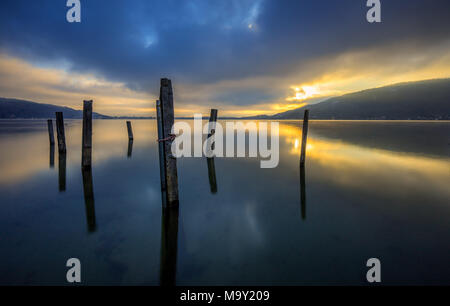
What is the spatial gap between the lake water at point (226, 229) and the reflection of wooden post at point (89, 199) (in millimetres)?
42

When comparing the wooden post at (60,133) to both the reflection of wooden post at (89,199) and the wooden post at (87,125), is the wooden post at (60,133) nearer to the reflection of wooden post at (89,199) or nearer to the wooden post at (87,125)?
the wooden post at (87,125)

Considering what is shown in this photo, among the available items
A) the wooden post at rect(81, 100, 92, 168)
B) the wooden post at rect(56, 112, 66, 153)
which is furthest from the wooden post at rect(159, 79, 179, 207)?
the wooden post at rect(56, 112, 66, 153)

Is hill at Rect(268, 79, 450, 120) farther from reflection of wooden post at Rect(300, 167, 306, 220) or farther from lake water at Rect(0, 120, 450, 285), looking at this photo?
lake water at Rect(0, 120, 450, 285)

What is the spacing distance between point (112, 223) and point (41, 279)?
1767 mm

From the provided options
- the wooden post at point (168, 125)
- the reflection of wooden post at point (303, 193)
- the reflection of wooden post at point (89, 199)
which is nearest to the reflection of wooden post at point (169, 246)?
the wooden post at point (168, 125)

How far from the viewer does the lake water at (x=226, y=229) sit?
122 inches

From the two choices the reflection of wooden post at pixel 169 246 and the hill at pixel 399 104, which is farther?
the hill at pixel 399 104

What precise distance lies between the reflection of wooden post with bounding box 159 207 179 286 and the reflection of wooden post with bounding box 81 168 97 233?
1796 mm

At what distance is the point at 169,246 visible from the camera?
385cm

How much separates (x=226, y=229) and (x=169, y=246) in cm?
147

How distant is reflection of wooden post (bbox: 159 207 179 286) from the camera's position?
9.98ft

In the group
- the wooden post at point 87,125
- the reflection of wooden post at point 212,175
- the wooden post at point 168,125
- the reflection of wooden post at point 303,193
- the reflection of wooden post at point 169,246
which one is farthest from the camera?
the wooden post at point 87,125
